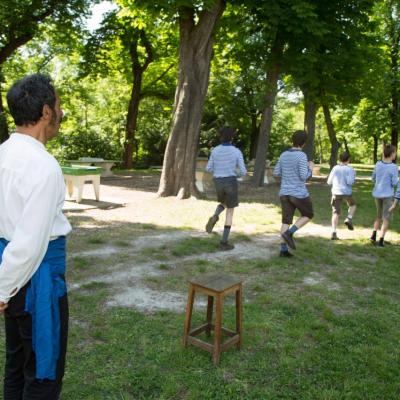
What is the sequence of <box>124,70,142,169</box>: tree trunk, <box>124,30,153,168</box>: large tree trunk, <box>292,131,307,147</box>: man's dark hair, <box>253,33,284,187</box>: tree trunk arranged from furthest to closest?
<box>124,70,142,169</box>: tree trunk < <box>124,30,153,168</box>: large tree trunk < <box>253,33,284,187</box>: tree trunk < <box>292,131,307,147</box>: man's dark hair

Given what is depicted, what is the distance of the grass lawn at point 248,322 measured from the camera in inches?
132

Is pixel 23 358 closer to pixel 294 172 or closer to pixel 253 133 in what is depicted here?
pixel 294 172

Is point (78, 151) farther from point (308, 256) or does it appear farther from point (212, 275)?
point (212, 275)

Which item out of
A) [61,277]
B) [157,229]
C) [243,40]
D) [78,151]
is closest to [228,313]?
[61,277]

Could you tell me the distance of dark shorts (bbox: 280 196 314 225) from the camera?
6.82 metres

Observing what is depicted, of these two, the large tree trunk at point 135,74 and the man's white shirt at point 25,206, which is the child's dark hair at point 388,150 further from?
the large tree trunk at point 135,74

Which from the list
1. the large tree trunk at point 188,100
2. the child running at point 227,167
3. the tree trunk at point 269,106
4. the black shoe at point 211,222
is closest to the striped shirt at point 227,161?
the child running at point 227,167

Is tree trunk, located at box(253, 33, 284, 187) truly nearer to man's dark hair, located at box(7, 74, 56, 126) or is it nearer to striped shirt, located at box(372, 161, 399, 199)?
striped shirt, located at box(372, 161, 399, 199)

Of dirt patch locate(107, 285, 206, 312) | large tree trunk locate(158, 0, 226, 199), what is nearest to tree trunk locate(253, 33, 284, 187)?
large tree trunk locate(158, 0, 226, 199)

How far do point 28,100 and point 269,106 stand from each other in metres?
14.6

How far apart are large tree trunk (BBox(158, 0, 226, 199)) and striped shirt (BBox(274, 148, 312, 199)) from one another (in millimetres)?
5952

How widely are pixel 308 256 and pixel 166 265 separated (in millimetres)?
2352

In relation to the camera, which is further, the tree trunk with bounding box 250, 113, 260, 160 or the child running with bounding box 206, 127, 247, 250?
the tree trunk with bounding box 250, 113, 260, 160

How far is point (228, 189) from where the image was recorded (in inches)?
293
